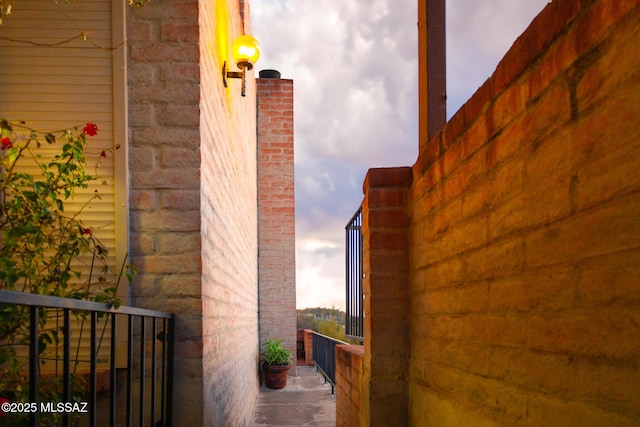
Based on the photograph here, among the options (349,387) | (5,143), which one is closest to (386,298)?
(349,387)

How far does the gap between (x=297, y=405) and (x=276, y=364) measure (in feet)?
3.88

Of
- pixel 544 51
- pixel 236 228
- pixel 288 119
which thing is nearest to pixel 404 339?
pixel 544 51

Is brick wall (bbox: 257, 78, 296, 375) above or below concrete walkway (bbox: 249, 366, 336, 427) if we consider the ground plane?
above

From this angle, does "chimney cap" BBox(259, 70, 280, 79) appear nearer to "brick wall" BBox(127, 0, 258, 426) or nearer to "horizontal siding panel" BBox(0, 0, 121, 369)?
"brick wall" BBox(127, 0, 258, 426)

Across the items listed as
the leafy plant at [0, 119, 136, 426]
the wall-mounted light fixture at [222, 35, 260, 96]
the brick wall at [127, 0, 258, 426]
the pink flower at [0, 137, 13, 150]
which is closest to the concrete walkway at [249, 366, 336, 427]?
the brick wall at [127, 0, 258, 426]

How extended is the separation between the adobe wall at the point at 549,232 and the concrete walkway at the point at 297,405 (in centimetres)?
368

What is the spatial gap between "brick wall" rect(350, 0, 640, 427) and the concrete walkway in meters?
3.65

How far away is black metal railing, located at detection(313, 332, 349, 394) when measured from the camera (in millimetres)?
6586

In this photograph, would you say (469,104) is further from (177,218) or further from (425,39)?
(177,218)

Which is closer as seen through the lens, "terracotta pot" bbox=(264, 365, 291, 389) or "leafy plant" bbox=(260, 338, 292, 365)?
"terracotta pot" bbox=(264, 365, 291, 389)

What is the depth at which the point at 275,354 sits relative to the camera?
7312 mm

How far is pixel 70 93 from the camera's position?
2477 mm

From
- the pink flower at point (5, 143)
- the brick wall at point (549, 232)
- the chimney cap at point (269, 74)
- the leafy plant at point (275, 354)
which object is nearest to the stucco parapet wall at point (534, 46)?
the brick wall at point (549, 232)

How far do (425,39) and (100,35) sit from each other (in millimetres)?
1599
